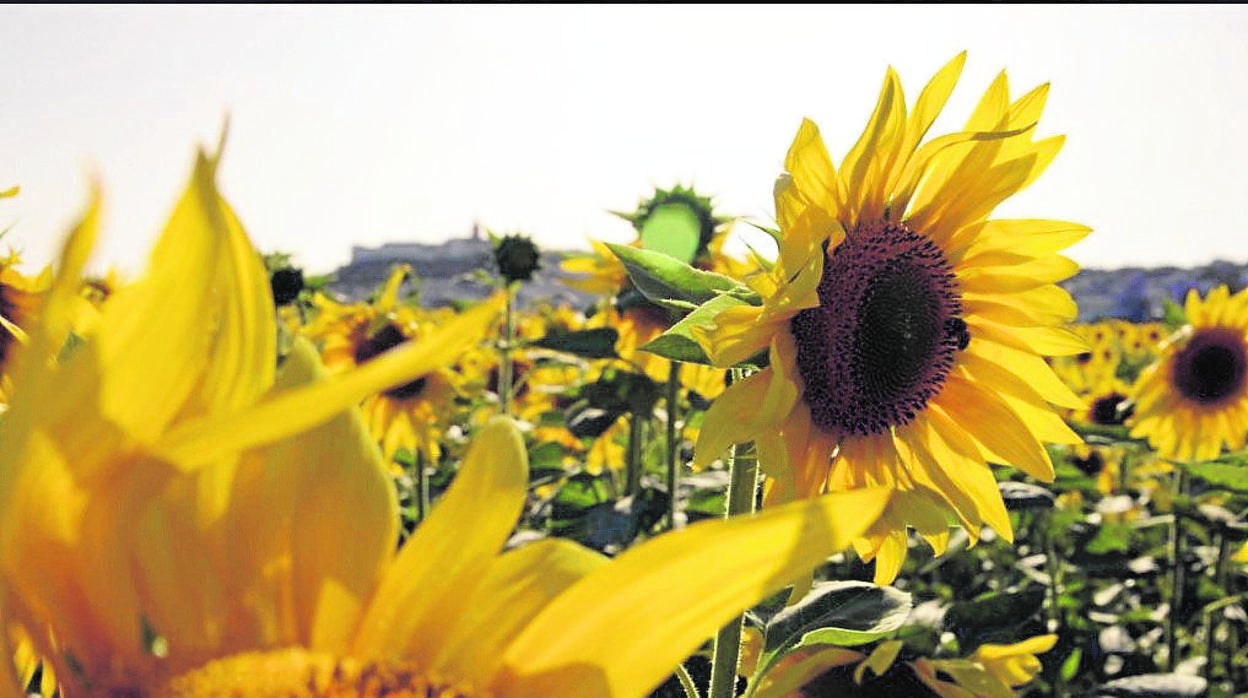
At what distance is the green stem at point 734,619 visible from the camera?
3.59 ft

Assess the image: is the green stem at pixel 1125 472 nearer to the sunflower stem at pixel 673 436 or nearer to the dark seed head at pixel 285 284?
the sunflower stem at pixel 673 436

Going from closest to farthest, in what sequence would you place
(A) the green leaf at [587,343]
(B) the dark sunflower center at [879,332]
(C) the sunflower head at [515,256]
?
(B) the dark sunflower center at [879,332], (A) the green leaf at [587,343], (C) the sunflower head at [515,256]

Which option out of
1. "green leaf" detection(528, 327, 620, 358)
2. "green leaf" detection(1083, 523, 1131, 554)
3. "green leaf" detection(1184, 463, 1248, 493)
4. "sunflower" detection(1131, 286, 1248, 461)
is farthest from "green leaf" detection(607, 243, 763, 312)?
"sunflower" detection(1131, 286, 1248, 461)

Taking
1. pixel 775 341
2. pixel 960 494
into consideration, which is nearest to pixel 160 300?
pixel 775 341

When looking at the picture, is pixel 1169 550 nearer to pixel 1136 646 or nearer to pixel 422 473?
pixel 1136 646

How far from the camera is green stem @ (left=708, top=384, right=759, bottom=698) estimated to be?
3.59 feet

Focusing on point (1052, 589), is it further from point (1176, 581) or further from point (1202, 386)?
point (1202, 386)

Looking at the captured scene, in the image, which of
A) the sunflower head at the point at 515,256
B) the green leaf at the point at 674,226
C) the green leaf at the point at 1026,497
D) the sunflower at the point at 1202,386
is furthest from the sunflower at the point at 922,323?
the sunflower at the point at 1202,386

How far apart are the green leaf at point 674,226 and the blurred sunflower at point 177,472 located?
2.02 meters

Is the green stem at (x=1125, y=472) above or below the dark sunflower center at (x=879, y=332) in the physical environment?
below

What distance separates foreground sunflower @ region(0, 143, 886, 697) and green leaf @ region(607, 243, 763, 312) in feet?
2.18

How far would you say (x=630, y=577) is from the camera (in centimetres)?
40

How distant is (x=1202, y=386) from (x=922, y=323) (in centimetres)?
314

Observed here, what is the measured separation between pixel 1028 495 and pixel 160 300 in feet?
6.84
